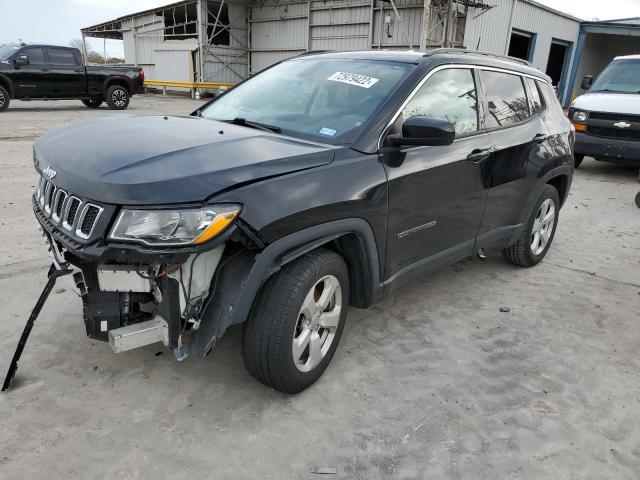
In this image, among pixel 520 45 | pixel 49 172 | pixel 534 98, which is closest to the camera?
pixel 49 172

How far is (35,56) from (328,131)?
49.1ft

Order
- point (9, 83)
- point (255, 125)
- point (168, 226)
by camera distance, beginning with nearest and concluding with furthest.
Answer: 1. point (168, 226)
2. point (255, 125)
3. point (9, 83)

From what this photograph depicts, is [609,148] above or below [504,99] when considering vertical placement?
below

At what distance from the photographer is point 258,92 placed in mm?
3664

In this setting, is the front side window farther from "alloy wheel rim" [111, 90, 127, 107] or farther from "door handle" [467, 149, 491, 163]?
"alloy wheel rim" [111, 90, 127, 107]

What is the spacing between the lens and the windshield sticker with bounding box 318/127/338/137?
2915mm

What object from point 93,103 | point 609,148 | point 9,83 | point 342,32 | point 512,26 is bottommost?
point 93,103

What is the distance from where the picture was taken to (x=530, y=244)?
15.2ft

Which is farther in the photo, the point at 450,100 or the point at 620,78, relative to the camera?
the point at 620,78

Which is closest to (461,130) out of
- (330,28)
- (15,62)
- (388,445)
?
(388,445)

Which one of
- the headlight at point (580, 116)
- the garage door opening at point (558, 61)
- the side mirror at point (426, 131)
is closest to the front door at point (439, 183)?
the side mirror at point (426, 131)

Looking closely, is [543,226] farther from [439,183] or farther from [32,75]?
[32,75]

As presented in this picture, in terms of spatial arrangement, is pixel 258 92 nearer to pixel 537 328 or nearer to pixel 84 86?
pixel 537 328

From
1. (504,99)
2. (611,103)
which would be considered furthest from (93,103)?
(504,99)
